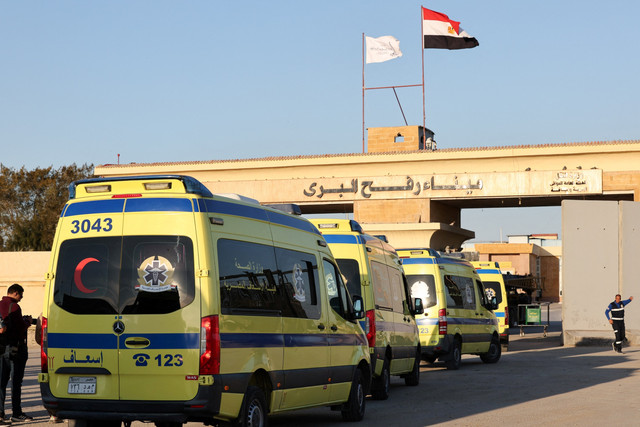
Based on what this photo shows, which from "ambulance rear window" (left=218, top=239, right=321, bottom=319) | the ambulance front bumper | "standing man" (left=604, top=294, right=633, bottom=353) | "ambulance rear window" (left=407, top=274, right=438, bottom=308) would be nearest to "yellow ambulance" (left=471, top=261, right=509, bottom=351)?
"standing man" (left=604, top=294, right=633, bottom=353)

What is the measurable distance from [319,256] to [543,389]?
7.59 meters

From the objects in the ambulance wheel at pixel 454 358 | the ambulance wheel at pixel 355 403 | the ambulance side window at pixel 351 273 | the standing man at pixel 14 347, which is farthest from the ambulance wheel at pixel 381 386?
the ambulance wheel at pixel 454 358

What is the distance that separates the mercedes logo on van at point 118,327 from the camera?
8773 mm

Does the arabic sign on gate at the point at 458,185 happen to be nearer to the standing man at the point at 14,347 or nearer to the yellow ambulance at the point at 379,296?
the yellow ambulance at the point at 379,296

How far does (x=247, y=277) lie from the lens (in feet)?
31.2

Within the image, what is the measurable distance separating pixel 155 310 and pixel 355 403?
4.56 m

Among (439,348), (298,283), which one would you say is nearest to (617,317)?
(439,348)

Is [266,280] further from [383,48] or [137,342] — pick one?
[383,48]

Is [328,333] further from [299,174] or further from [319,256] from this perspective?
[299,174]

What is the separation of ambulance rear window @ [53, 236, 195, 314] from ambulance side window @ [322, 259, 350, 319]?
3325mm

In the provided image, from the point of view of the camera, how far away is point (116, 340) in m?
8.78

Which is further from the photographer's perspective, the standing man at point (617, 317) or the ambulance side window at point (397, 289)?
the standing man at point (617, 317)

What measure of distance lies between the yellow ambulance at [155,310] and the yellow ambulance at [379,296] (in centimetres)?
494

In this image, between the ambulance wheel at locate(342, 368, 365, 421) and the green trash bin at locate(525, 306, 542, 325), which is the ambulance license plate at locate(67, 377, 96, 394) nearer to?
the ambulance wheel at locate(342, 368, 365, 421)
